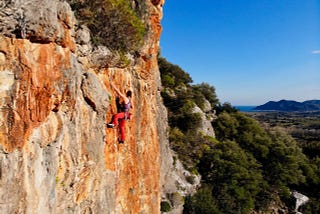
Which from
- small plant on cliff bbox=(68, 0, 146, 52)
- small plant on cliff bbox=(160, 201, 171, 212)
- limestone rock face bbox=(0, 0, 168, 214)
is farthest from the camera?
small plant on cliff bbox=(160, 201, 171, 212)

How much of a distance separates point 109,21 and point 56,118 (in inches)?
192

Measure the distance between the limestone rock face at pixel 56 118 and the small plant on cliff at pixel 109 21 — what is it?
2.11 ft

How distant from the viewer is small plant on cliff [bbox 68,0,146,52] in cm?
910

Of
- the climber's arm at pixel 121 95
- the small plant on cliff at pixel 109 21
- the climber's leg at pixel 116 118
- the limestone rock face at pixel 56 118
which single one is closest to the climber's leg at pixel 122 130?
the limestone rock face at pixel 56 118

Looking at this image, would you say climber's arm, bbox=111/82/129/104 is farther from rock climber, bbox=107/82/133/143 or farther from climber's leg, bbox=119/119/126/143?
climber's leg, bbox=119/119/126/143

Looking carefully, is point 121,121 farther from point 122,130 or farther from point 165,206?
point 165,206

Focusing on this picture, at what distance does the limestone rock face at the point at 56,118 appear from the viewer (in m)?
5.50

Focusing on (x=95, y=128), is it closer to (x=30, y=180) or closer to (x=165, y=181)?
(x=30, y=180)

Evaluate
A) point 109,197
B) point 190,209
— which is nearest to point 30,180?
point 109,197

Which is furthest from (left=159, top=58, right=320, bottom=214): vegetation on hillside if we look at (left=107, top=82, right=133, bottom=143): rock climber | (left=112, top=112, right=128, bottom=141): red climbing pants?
(left=107, top=82, right=133, bottom=143): rock climber

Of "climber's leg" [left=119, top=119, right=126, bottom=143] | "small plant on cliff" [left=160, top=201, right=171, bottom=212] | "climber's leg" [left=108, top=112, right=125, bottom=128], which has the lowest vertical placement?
"small plant on cliff" [left=160, top=201, right=171, bottom=212]

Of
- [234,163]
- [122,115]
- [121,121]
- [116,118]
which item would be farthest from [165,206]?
[116,118]

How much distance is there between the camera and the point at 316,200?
36875 millimetres

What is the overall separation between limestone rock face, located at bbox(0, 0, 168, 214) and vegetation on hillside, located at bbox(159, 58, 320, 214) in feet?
63.1
